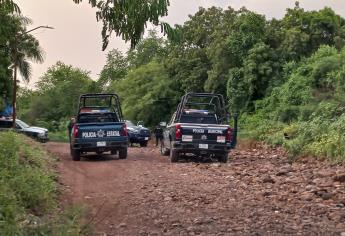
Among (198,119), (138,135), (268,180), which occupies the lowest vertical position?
(268,180)

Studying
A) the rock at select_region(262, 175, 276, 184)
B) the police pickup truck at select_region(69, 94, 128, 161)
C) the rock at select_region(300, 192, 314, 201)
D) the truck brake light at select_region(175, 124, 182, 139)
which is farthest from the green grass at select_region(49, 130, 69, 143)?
the rock at select_region(300, 192, 314, 201)

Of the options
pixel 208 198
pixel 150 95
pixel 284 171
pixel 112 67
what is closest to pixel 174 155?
pixel 284 171

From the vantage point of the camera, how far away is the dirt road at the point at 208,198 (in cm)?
933

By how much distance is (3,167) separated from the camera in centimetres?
1119

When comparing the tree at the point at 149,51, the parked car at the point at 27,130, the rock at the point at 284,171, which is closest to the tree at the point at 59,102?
the tree at the point at 149,51

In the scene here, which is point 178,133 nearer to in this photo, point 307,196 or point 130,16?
point 307,196

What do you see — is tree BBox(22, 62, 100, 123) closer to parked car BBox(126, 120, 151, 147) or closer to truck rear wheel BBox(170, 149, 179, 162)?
parked car BBox(126, 120, 151, 147)

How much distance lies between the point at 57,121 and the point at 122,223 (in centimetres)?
6691

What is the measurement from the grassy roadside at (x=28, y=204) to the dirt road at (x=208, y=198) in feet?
2.43

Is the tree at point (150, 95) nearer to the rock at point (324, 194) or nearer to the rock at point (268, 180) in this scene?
the rock at point (268, 180)

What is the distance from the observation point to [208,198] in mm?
12008

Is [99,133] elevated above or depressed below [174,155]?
above

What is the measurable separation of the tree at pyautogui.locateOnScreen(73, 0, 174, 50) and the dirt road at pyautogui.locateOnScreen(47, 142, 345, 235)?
295 cm

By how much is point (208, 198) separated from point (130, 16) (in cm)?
569
